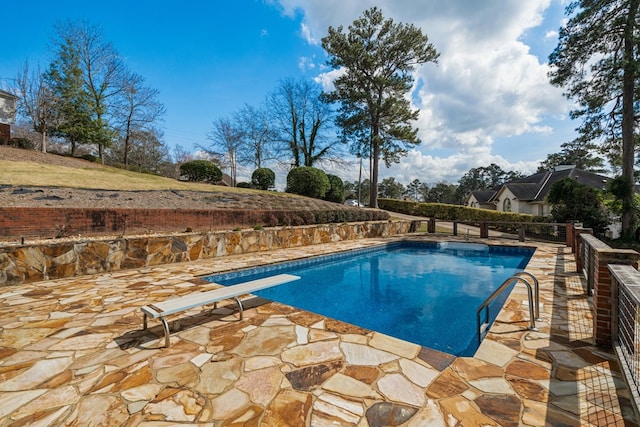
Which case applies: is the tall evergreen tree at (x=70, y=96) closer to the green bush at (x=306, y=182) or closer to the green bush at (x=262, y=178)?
the green bush at (x=262, y=178)

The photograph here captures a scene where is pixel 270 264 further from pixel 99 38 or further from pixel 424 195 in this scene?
pixel 424 195

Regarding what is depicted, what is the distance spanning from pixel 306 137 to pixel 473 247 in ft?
56.3

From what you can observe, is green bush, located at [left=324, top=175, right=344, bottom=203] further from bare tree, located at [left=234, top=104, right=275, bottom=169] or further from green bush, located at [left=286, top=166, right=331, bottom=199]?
bare tree, located at [left=234, top=104, right=275, bottom=169]

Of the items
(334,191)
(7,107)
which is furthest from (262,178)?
(7,107)

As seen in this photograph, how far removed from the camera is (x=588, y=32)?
1249 cm

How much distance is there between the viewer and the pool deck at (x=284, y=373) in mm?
1920

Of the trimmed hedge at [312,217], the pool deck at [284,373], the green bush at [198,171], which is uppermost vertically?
the green bush at [198,171]

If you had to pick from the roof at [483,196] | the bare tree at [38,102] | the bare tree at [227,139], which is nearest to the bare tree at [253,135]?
the bare tree at [227,139]

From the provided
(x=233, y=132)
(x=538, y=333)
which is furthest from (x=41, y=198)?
(x=233, y=132)

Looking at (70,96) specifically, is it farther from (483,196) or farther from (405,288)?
(483,196)

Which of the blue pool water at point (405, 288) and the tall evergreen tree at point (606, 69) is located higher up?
the tall evergreen tree at point (606, 69)

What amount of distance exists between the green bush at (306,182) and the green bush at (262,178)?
1.66 m

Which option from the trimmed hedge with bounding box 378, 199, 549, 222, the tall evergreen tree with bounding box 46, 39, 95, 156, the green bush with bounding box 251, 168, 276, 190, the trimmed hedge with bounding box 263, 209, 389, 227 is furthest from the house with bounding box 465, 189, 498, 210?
the tall evergreen tree with bounding box 46, 39, 95, 156

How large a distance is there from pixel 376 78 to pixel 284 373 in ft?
65.3
